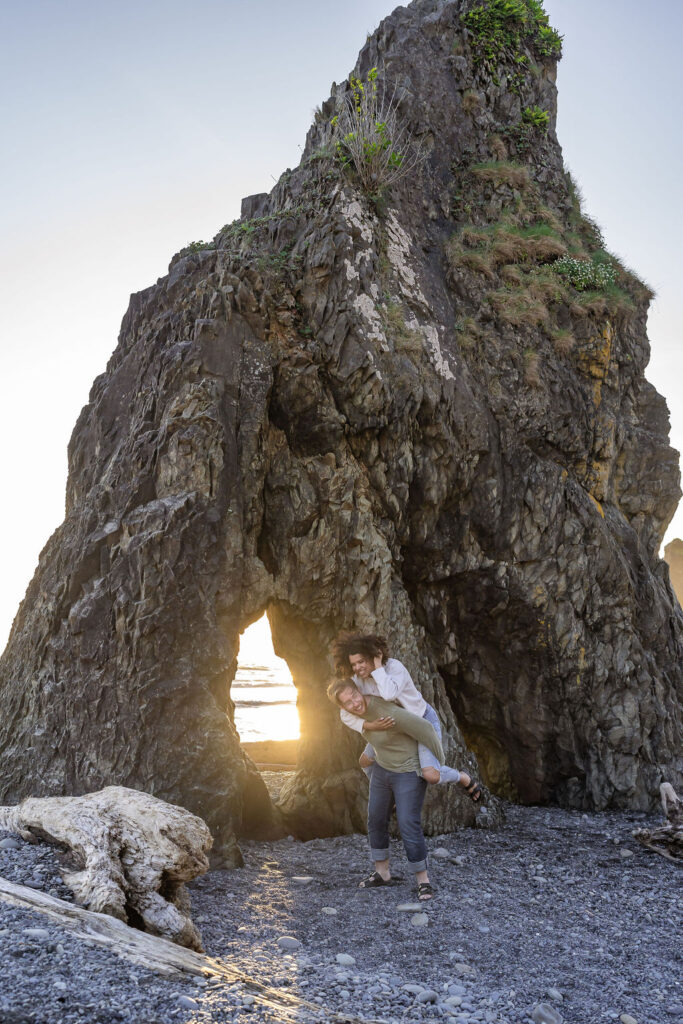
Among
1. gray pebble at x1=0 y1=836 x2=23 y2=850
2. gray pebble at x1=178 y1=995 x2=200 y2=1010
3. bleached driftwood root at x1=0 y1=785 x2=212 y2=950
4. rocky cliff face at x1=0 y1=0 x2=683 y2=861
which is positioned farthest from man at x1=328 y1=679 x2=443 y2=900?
gray pebble at x1=178 y1=995 x2=200 y2=1010

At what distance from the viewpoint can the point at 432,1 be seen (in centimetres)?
1656

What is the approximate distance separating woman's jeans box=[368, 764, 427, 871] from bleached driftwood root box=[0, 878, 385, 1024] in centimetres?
267

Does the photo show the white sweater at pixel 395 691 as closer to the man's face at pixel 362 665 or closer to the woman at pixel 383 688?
the woman at pixel 383 688

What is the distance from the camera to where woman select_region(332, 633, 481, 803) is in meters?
7.37

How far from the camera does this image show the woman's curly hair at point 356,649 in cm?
774

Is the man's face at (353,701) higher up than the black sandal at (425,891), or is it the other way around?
the man's face at (353,701)

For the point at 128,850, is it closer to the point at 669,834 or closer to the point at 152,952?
the point at 152,952

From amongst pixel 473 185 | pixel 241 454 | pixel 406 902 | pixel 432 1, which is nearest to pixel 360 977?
pixel 406 902

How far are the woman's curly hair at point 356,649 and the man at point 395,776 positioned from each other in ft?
0.64

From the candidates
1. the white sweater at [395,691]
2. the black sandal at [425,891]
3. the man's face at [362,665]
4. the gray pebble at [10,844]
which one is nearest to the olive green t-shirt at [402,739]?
the white sweater at [395,691]

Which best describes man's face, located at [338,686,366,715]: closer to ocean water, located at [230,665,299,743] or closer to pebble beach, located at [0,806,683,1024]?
pebble beach, located at [0,806,683,1024]

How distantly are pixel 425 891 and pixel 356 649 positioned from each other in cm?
242

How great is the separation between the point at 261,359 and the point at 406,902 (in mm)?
7280

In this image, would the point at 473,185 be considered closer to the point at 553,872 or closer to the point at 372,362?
the point at 372,362
